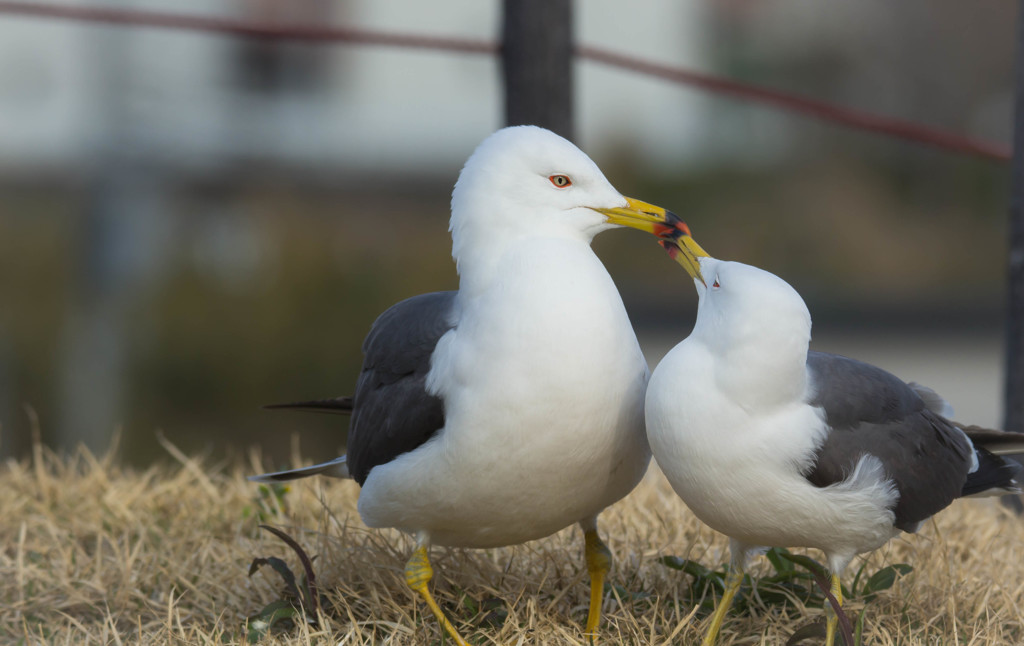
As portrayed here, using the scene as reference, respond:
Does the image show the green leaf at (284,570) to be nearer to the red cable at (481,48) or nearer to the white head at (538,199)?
the white head at (538,199)

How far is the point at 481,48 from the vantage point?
4.09 m

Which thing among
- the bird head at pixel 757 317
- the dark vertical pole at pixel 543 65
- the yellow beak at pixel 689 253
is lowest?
the bird head at pixel 757 317

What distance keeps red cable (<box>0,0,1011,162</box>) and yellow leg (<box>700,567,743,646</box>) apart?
77.8 inches

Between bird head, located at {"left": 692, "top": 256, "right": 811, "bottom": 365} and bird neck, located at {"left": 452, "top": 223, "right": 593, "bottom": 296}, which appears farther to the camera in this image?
bird neck, located at {"left": 452, "top": 223, "right": 593, "bottom": 296}

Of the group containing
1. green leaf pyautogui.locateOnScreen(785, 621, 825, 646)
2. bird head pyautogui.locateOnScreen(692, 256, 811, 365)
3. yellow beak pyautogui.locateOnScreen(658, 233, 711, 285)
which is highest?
yellow beak pyautogui.locateOnScreen(658, 233, 711, 285)

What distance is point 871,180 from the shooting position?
1374 cm

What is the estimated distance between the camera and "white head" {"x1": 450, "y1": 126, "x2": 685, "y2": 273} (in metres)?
2.71

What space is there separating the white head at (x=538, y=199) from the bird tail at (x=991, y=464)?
95 centimetres

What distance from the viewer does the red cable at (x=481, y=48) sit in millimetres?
4117

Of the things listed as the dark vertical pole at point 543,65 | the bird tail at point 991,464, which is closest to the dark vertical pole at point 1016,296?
the bird tail at point 991,464

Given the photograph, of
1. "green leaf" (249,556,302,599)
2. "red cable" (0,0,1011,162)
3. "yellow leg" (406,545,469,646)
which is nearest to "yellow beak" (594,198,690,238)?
"yellow leg" (406,545,469,646)

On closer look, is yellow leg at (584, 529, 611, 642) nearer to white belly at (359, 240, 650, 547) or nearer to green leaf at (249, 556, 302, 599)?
white belly at (359, 240, 650, 547)

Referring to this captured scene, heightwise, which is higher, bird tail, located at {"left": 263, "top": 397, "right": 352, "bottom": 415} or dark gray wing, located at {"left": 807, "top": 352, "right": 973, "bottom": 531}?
dark gray wing, located at {"left": 807, "top": 352, "right": 973, "bottom": 531}

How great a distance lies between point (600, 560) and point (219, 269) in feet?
19.8
